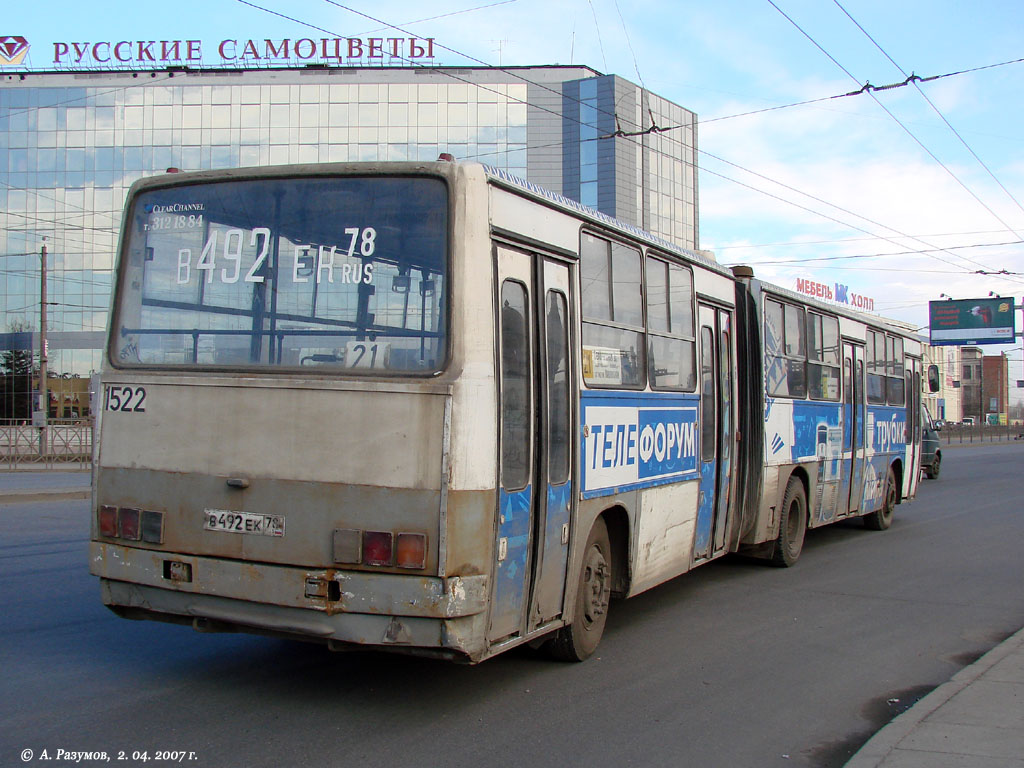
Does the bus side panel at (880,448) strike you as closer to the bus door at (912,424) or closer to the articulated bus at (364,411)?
the bus door at (912,424)

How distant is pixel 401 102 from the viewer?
59469 mm

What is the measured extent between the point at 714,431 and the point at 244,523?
514 centimetres

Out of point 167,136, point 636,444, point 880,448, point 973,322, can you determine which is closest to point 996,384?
point 973,322

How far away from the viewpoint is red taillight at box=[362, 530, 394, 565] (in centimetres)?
516

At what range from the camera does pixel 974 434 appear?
2916 inches

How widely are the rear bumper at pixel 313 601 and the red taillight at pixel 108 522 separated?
6.1 inches

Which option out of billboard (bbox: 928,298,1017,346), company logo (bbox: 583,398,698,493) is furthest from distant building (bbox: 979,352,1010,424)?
company logo (bbox: 583,398,698,493)

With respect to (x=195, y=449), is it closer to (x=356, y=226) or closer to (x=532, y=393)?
(x=356, y=226)

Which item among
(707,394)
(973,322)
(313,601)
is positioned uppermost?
(973,322)

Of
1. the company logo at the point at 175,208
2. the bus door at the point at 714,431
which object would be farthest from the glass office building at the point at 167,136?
the company logo at the point at 175,208

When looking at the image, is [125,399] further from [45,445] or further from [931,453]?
[45,445]

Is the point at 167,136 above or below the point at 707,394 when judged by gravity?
above

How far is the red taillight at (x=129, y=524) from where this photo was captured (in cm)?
577

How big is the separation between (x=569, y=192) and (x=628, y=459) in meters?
59.7
